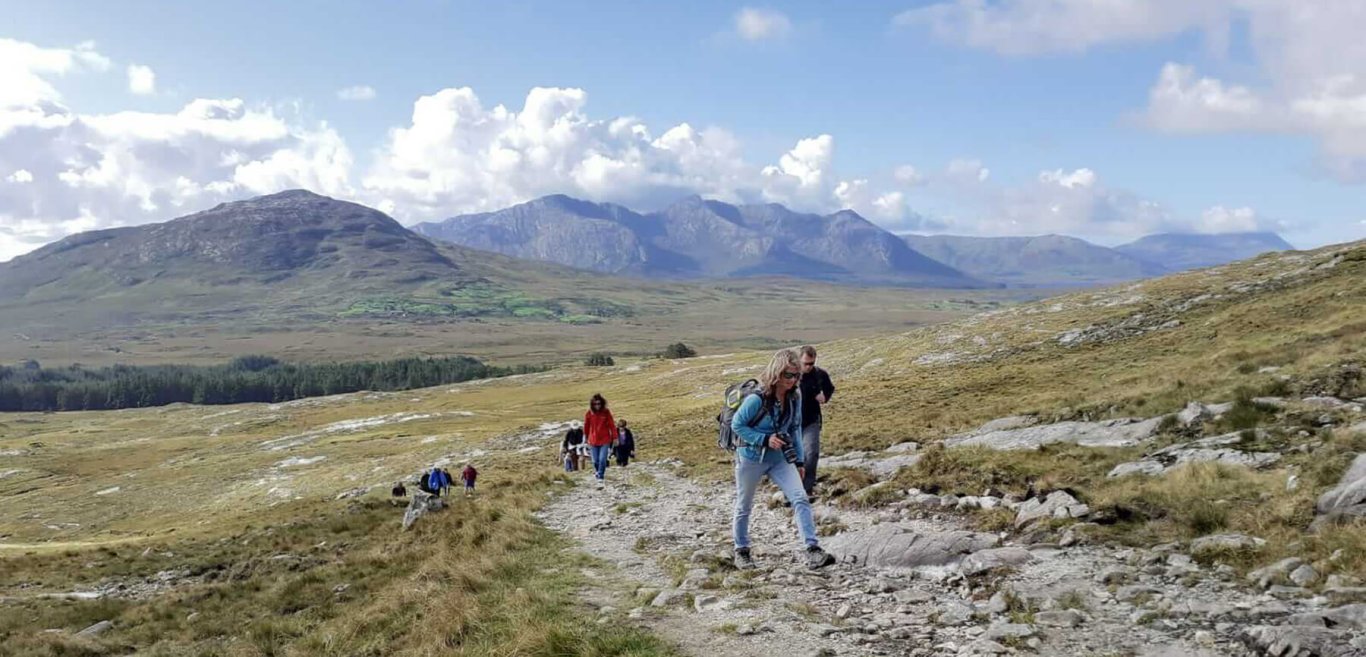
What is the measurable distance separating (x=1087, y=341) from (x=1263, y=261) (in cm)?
2820

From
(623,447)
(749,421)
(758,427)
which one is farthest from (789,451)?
(623,447)

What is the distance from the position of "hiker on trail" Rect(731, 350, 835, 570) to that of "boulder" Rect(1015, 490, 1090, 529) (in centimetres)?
374

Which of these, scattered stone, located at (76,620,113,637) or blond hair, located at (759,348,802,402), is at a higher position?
blond hair, located at (759,348,802,402)

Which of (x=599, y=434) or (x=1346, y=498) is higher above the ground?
(x=1346, y=498)

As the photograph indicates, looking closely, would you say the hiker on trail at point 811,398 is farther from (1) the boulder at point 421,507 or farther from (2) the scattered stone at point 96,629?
(2) the scattered stone at point 96,629

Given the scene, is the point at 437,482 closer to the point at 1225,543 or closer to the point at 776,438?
the point at 776,438

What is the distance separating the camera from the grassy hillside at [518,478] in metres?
12.2

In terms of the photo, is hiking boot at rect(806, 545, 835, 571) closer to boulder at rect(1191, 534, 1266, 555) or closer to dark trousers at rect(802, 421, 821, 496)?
dark trousers at rect(802, 421, 821, 496)

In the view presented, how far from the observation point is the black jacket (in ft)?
55.4

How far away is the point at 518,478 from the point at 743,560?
2068 centimetres

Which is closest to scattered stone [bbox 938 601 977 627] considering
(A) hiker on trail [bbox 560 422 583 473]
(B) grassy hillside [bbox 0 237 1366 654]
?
(B) grassy hillside [bbox 0 237 1366 654]

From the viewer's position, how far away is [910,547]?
40.5 feet

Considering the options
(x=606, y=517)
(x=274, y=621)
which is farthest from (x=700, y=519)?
(x=274, y=621)

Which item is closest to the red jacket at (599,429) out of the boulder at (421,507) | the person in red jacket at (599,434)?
the person in red jacket at (599,434)
